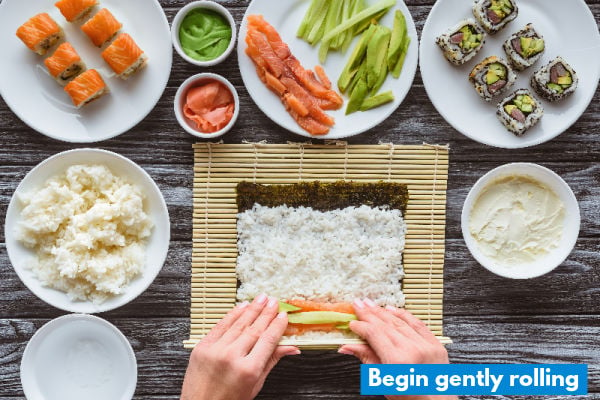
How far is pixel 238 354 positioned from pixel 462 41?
145 centimetres

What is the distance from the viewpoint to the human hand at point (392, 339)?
2.10 m

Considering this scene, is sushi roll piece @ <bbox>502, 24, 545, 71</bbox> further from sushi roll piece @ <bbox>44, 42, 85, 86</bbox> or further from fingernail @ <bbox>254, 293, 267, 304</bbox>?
sushi roll piece @ <bbox>44, 42, 85, 86</bbox>

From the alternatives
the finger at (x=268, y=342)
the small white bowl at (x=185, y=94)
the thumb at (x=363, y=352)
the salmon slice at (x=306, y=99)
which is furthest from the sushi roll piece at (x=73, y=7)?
the thumb at (x=363, y=352)

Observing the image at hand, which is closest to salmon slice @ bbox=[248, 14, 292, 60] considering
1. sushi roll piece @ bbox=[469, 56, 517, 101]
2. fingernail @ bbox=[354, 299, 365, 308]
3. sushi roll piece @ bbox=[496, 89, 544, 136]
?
sushi roll piece @ bbox=[469, 56, 517, 101]

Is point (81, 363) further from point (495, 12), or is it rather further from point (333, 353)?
point (495, 12)

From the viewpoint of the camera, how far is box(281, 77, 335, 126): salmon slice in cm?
226

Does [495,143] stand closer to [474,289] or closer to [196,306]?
[474,289]

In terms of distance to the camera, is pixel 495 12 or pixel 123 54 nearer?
pixel 123 54

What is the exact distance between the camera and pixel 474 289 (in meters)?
2.40

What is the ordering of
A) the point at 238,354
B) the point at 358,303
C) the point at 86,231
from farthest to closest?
the point at 358,303 < the point at 86,231 < the point at 238,354

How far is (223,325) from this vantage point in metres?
2.22

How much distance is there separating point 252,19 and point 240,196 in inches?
27.0

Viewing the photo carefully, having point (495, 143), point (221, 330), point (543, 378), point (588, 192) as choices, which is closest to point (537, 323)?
point (543, 378)

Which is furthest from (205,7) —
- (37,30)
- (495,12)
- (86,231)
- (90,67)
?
(495,12)
